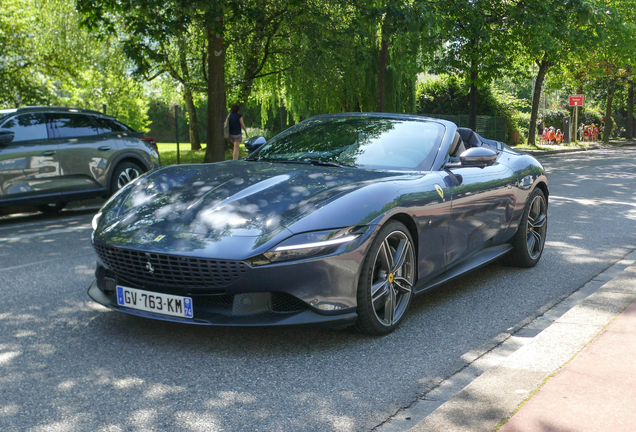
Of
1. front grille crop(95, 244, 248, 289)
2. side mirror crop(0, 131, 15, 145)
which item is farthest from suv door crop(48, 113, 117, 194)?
front grille crop(95, 244, 248, 289)

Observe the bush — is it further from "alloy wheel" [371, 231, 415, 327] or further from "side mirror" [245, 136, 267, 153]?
"alloy wheel" [371, 231, 415, 327]

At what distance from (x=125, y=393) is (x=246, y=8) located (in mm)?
13662

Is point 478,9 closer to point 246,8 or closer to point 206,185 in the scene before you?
point 246,8

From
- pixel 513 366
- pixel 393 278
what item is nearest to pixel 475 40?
pixel 393 278

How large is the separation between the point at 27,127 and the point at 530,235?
7.47 m

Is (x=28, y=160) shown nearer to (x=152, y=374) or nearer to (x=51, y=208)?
(x=51, y=208)

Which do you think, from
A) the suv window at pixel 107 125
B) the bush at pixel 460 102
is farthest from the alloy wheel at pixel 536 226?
the bush at pixel 460 102

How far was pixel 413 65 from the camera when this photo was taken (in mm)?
22516

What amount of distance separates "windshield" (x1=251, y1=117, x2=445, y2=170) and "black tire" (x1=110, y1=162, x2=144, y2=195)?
250 inches

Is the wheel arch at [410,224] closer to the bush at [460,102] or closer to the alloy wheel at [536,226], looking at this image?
the alloy wheel at [536,226]

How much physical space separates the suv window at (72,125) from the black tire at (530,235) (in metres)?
7.26

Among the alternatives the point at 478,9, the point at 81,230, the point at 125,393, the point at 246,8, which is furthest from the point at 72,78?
the point at 125,393

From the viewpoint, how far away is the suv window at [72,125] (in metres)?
10.8

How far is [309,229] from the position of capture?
388 centimetres
